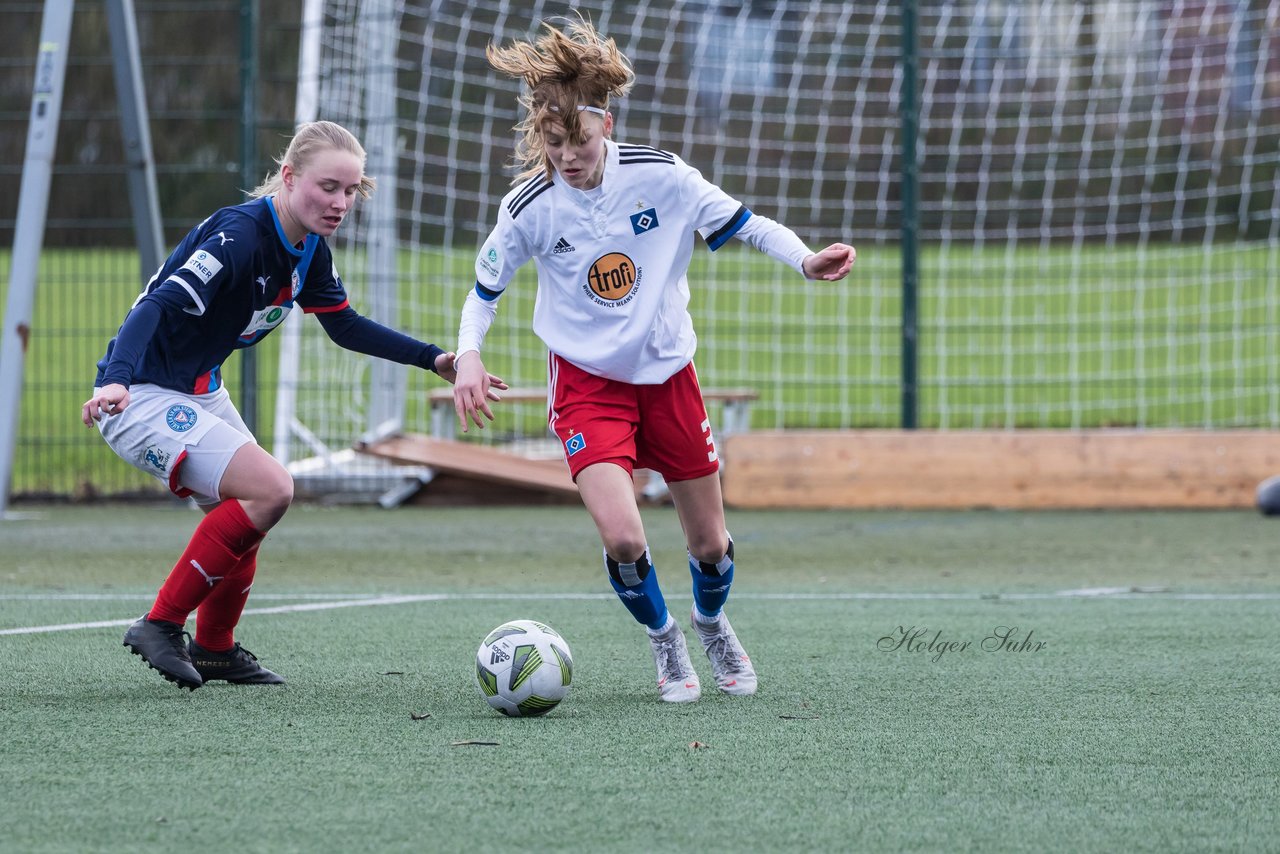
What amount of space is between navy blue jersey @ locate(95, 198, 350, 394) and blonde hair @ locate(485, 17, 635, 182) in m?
0.76

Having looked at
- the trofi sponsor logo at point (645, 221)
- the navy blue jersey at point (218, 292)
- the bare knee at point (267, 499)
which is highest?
the trofi sponsor logo at point (645, 221)

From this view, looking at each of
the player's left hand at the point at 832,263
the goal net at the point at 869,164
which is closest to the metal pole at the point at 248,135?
the goal net at the point at 869,164

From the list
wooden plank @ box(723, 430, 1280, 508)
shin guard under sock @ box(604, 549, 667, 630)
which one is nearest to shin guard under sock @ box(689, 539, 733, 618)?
shin guard under sock @ box(604, 549, 667, 630)

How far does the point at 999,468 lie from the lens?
34.3 feet

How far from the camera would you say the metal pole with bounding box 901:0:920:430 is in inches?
436

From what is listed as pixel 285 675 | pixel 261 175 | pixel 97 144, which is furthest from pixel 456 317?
pixel 285 675

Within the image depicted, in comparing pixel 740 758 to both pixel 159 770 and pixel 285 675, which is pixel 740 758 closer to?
pixel 159 770

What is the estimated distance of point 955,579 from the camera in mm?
7473

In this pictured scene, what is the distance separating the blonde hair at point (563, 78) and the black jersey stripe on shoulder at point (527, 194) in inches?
3.1

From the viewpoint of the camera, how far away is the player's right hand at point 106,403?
167 inches

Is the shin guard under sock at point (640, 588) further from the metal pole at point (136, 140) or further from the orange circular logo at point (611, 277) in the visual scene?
the metal pole at point (136, 140)

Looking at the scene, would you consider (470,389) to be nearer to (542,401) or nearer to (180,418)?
(180,418)

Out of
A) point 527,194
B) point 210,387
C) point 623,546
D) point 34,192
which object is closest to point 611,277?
point 527,194

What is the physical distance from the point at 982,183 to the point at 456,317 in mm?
4086
